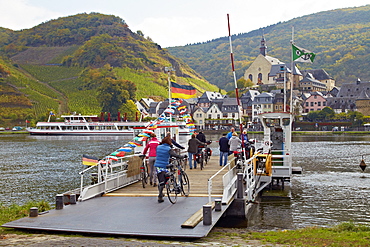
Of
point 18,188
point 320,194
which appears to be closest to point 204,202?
point 320,194

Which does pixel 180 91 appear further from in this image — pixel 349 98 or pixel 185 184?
pixel 349 98

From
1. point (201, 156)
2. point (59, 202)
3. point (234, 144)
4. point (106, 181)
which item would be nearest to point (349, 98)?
point (201, 156)

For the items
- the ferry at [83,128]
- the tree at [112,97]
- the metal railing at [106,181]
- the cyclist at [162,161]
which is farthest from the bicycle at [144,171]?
the tree at [112,97]

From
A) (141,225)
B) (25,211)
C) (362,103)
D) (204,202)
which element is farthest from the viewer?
(362,103)

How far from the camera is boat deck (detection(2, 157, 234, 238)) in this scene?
1098 centimetres

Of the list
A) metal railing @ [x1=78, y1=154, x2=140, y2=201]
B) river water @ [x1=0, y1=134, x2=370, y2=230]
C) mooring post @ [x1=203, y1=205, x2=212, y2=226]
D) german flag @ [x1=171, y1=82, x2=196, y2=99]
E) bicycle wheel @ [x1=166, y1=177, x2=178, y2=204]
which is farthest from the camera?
german flag @ [x1=171, y1=82, x2=196, y2=99]

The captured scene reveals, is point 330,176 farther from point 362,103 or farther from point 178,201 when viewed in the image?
point 362,103

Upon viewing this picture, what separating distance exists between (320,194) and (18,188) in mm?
19088

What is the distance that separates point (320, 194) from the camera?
2336cm

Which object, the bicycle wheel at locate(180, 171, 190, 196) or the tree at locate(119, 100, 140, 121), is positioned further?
the tree at locate(119, 100, 140, 121)

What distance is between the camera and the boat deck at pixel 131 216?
1098cm

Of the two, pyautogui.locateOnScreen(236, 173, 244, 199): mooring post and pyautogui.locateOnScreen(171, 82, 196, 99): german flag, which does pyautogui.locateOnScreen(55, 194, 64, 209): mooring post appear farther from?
pyautogui.locateOnScreen(171, 82, 196, 99): german flag

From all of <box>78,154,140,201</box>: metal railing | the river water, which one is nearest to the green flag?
the river water

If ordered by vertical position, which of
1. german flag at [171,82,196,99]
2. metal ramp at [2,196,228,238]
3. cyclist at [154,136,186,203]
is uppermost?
german flag at [171,82,196,99]
